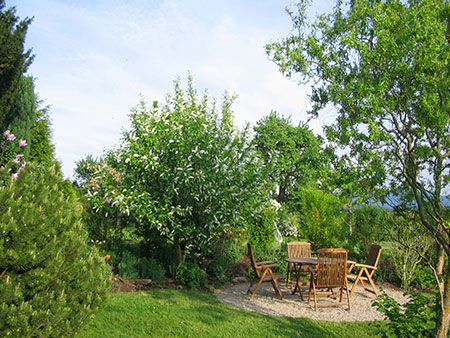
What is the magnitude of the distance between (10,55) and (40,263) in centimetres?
1450

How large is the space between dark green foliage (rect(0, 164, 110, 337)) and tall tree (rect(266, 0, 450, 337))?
2.96 meters

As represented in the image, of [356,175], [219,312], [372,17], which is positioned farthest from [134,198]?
[372,17]

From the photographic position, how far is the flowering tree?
759cm

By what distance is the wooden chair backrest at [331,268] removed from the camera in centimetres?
658

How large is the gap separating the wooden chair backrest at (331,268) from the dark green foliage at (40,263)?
13.8 ft

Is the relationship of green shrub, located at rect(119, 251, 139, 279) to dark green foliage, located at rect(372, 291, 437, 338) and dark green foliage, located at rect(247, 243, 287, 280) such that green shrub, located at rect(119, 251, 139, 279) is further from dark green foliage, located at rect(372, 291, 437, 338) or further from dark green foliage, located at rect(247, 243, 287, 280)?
dark green foliage, located at rect(372, 291, 437, 338)

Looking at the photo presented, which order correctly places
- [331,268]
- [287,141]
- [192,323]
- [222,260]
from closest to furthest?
[192,323]
[331,268]
[222,260]
[287,141]

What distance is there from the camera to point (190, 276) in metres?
7.84

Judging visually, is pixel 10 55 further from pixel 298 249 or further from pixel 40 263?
pixel 40 263

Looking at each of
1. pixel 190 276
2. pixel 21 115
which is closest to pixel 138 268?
pixel 190 276

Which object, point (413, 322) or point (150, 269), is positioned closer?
point (413, 322)

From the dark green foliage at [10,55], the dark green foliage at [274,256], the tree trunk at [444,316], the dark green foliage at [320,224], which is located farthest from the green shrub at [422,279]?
the dark green foliage at [10,55]

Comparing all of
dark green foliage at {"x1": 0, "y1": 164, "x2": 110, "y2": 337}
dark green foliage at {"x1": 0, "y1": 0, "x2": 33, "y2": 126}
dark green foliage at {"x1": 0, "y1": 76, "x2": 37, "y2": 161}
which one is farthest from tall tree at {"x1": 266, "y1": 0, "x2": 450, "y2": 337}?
dark green foliage at {"x1": 0, "y1": 76, "x2": 37, "y2": 161}

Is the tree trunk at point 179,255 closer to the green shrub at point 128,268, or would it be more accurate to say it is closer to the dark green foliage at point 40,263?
the green shrub at point 128,268
